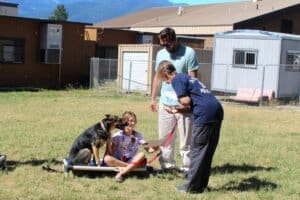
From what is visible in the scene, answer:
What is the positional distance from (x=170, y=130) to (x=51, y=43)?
20609 millimetres

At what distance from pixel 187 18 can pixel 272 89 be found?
1757 cm

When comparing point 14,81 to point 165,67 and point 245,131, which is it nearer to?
point 245,131

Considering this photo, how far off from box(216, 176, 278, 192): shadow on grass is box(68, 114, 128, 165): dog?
1.53m

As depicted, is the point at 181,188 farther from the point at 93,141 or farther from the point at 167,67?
the point at 167,67

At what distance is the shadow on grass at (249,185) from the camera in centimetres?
713

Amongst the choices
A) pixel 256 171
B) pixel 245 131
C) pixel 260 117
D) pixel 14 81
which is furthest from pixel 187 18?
pixel 256 171

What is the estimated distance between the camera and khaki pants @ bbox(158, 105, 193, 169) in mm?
7266

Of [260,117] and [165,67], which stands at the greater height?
[165,67]

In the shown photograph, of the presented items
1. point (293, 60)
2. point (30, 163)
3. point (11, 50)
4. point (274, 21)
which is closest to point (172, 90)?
point (30, 163)

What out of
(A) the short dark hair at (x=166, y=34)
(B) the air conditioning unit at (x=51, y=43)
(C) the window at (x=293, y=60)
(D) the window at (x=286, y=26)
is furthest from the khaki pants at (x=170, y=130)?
(D) the window at (x=286, y=26)

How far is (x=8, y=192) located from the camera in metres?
6.56

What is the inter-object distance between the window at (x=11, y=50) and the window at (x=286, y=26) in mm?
17529

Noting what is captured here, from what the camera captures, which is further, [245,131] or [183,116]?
[245,131]

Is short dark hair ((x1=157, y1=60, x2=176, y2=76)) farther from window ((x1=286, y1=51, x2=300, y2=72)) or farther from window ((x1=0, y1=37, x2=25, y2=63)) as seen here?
window ((x1=0, y1=37, x2=25, y2=63))
